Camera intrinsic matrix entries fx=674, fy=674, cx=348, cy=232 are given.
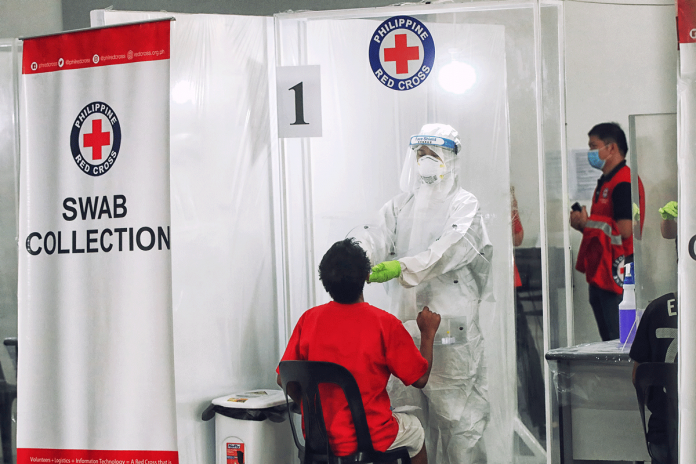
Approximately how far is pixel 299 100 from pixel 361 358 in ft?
3.59

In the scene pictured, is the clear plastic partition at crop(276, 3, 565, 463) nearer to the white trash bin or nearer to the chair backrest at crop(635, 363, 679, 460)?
the white trash bin

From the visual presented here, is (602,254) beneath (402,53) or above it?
beneath

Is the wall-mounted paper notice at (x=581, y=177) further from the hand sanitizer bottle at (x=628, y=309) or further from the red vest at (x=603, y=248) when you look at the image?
the hand sanitizer bottle at (x=628, y=309)

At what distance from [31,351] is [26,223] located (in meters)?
0.42

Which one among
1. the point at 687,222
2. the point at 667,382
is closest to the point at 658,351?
the point at 667,382

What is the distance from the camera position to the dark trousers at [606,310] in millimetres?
2623

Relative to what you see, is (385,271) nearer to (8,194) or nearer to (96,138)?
(96,138)

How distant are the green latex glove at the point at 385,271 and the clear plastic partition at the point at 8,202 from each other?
1469mm

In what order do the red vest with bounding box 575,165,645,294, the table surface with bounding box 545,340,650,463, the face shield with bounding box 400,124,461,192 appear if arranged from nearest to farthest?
the table surface with bounding box 545,340,650,463 → the face shield with bounding box 400,124,461,192 → the red vest with bounding box 575,165,645,294

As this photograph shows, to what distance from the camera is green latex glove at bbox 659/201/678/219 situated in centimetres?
170

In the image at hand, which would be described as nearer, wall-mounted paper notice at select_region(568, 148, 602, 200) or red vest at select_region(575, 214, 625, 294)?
wall-mounted paper notice at select_region(568, 148, 602, 200)

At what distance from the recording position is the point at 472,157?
2549mm

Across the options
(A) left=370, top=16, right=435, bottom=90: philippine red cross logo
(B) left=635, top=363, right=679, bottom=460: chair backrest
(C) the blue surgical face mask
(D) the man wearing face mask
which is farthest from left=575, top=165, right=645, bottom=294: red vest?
(B) left=635, top=363, right=679, bottom=460: chair backrest

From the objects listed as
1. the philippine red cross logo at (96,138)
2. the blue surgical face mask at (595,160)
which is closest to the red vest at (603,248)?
the blue surgical face mask at (595,160)
